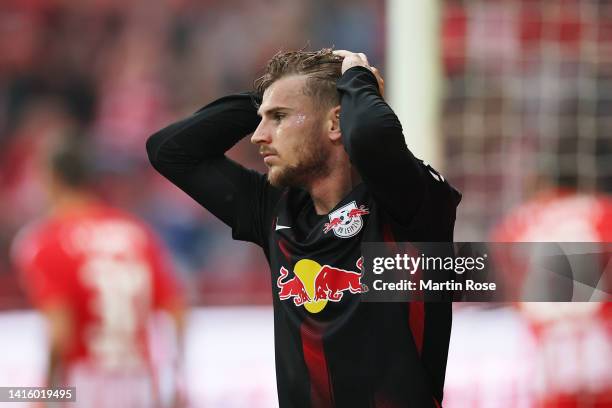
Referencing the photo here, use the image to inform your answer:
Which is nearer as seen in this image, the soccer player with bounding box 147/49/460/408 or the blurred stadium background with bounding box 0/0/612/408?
the soccer player with bounding box 147/49/460/408

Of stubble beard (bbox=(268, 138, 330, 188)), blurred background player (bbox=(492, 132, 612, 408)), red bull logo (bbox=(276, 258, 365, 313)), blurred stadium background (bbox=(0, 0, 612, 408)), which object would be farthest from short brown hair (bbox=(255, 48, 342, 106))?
blurred stadium background (bbox=(0, 0, 612, 408))

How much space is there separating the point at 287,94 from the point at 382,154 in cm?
37

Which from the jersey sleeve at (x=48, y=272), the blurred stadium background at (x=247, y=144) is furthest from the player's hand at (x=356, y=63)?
the jersey sleeve at (x=48, y=272)

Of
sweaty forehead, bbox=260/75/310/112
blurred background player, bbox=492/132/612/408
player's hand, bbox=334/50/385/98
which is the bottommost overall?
blurred background player, bbox=492/132/612/408

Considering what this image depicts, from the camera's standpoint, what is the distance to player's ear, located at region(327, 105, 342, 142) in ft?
9.50

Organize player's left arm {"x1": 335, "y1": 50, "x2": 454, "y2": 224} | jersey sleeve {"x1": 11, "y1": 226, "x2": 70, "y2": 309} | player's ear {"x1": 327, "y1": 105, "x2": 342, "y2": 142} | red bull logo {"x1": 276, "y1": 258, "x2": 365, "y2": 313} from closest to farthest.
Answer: player's left arm {"x1": 335, "y1": 50, "x2": 454, "y2": 224} → red bull logo {"x1": 276, "y1": 258, "x2": 365, "y2": 313} → player's ear {"x1": 327, "y1": 105, "x2": 342, "y2": 142} → jersey sleeve {"x1": 11, "y1": 226, "x2": 70, "y2": 309}

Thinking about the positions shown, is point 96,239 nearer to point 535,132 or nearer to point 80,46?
point 535,132

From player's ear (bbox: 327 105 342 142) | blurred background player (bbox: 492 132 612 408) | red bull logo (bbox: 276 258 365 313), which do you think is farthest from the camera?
blurred background player (bbox: 492 132 612 408)

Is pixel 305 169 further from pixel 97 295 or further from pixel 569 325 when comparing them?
pixel 97 295

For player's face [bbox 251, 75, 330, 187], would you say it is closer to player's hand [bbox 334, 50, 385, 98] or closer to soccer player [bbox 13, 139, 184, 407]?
player's hand [bbox 334, 50, 385, 98]

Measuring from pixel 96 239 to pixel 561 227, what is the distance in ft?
7.27

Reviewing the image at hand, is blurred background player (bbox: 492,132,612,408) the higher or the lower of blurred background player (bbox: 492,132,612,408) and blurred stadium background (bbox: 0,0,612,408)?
the lower

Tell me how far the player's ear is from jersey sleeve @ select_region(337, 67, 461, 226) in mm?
121

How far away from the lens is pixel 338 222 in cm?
283
